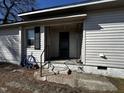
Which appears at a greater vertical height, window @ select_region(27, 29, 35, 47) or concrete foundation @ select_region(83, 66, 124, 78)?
window @ select_region(27, 29, 35, 47)

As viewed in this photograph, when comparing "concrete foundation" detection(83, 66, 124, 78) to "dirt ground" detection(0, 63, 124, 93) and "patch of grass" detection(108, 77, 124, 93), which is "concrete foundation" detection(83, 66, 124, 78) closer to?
"patch of grass" detection(108, 77, 124, 93)

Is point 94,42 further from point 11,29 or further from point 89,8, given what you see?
point 11,29

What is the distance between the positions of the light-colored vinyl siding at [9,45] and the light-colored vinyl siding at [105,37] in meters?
5.36

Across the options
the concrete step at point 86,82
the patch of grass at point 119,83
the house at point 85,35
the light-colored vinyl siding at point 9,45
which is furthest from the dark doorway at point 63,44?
the patch of grass at point 119,83

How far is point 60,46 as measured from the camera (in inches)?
480

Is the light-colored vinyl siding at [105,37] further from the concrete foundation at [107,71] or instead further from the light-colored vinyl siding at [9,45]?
the light-colored vinyl siding at [9,45]

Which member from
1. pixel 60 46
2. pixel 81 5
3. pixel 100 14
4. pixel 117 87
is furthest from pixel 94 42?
pixel 60 46

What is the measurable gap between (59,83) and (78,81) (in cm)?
85

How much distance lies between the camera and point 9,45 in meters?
12.2

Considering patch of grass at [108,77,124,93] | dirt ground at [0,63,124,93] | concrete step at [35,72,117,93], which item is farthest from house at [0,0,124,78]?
concrete step at [35,72,117,93]

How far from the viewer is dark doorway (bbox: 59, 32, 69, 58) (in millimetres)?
12109

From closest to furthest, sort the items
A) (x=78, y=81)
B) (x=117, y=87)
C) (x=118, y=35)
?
(x=117, y=87) < (x=78, y=81) < (x=118, y=35)

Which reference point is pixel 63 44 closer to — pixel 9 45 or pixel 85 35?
pixel 85 35

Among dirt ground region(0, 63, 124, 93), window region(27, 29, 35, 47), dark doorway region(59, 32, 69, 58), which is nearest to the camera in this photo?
dirt ground region(0, 63, 124, 93)
